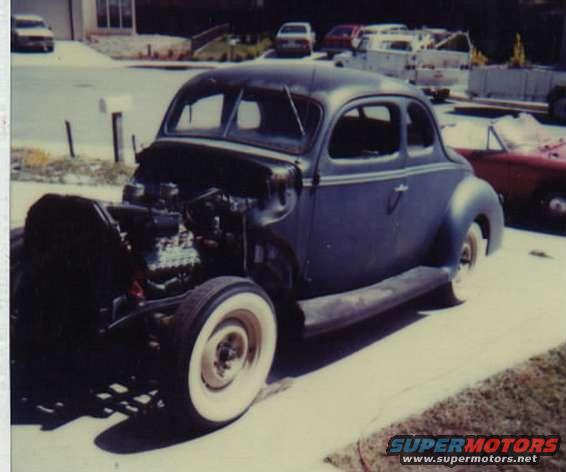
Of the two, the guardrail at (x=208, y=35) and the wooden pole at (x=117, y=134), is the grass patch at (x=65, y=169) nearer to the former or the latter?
the wooden pole at (x=117, y=134)

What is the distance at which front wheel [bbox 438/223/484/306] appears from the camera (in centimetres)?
506

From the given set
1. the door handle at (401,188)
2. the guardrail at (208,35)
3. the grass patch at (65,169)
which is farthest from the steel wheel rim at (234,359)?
the guardrail at (208,35)

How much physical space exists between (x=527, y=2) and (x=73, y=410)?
12.2 meters

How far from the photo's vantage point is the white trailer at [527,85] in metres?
13.3

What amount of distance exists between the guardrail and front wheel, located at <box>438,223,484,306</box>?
72.5 feet

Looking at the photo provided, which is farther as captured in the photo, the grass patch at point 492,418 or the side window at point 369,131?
the side window at point 369,131

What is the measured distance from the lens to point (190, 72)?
21625 mm

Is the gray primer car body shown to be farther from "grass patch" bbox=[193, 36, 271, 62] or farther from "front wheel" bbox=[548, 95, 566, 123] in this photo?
"grass patch" bbox=[193, 36, 271, 62]

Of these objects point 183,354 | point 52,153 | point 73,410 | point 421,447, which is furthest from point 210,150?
point 52,153

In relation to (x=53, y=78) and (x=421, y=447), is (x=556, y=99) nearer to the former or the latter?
(x=53, y=78)

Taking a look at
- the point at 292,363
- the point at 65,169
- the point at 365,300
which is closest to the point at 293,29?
the point at 65,169

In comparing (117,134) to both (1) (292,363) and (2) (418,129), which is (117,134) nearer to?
(2) (418,129)

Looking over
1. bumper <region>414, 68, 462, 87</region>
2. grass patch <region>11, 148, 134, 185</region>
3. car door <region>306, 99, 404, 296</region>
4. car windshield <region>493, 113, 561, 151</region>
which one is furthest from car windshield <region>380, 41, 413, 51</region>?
car door <region>306, 99, 404, 296</region>

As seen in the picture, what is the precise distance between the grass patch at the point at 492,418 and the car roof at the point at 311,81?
1763 mm
